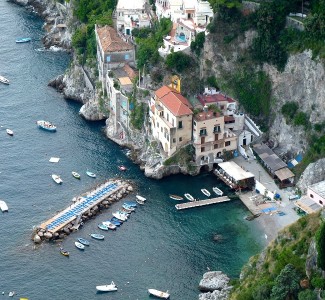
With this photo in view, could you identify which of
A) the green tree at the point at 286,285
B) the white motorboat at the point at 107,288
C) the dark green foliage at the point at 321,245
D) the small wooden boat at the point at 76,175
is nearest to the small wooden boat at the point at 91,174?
the small wooden boat at the point at 76,175

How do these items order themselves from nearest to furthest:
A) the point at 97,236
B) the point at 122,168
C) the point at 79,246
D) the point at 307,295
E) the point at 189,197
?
the point at 307,295 → the point at 79,246 → the point at 97,236 → the point at 189,197 → the point at 122,168

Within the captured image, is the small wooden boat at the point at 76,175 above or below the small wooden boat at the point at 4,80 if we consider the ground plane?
above

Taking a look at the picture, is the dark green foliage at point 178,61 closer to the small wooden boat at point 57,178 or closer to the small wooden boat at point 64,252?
the small wooden boat at point 57,178

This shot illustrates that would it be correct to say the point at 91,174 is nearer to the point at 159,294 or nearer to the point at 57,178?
the point at 57,178

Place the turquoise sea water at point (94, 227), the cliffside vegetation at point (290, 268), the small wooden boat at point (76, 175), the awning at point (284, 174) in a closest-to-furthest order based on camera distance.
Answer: the cliffside vegetation at point (290, 268) → the turquoise sea water at point (94, 227) → the awning at point (284, 174) → the small wooden boat at point (76, 175)

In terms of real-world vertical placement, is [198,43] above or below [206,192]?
above

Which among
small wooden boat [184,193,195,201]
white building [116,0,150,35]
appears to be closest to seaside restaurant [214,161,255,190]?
small wooden boat [184,193,195,201]

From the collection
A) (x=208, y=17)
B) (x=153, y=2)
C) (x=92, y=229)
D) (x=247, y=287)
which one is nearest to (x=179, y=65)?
(x=208, y=17)

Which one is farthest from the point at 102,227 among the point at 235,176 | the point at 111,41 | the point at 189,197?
the point at 111,41
